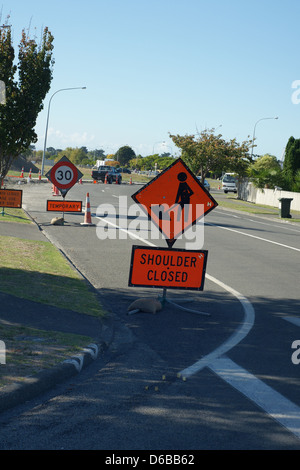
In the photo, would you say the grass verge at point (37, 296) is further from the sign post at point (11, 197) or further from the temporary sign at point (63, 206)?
the temporary sign at point (63, 206)

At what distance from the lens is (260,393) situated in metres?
5.80

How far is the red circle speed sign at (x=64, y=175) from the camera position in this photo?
19484 millimetres

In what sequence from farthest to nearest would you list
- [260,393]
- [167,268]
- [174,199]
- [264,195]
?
[264,195] < [174,199] < [167,268] < [260,393]

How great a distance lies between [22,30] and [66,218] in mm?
6796

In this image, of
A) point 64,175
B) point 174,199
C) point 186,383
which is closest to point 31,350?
point 186,383

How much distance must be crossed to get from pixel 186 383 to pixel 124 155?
191921 mm

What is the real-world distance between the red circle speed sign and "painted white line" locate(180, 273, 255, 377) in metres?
9.82

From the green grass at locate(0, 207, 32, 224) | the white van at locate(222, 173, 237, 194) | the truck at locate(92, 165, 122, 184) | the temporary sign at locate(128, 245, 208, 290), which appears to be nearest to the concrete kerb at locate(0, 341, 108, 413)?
the temporary sign at locate(128, 245, 208, 290)

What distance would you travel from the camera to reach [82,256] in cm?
1417

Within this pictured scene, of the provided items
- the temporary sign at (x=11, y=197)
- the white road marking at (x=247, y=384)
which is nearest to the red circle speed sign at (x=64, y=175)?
the temporary sign at (x=11, y=197)

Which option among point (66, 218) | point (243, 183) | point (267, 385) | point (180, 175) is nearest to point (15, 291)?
point (180, 175)

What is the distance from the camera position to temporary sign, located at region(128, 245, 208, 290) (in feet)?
30.0

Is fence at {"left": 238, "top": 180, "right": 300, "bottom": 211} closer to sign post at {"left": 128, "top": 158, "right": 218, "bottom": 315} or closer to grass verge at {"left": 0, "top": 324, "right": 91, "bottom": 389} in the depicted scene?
sign post at {"left": 128, "top": 158, "right": 218, "bottom": 315}

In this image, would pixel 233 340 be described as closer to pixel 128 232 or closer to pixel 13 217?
pixel 128 232
